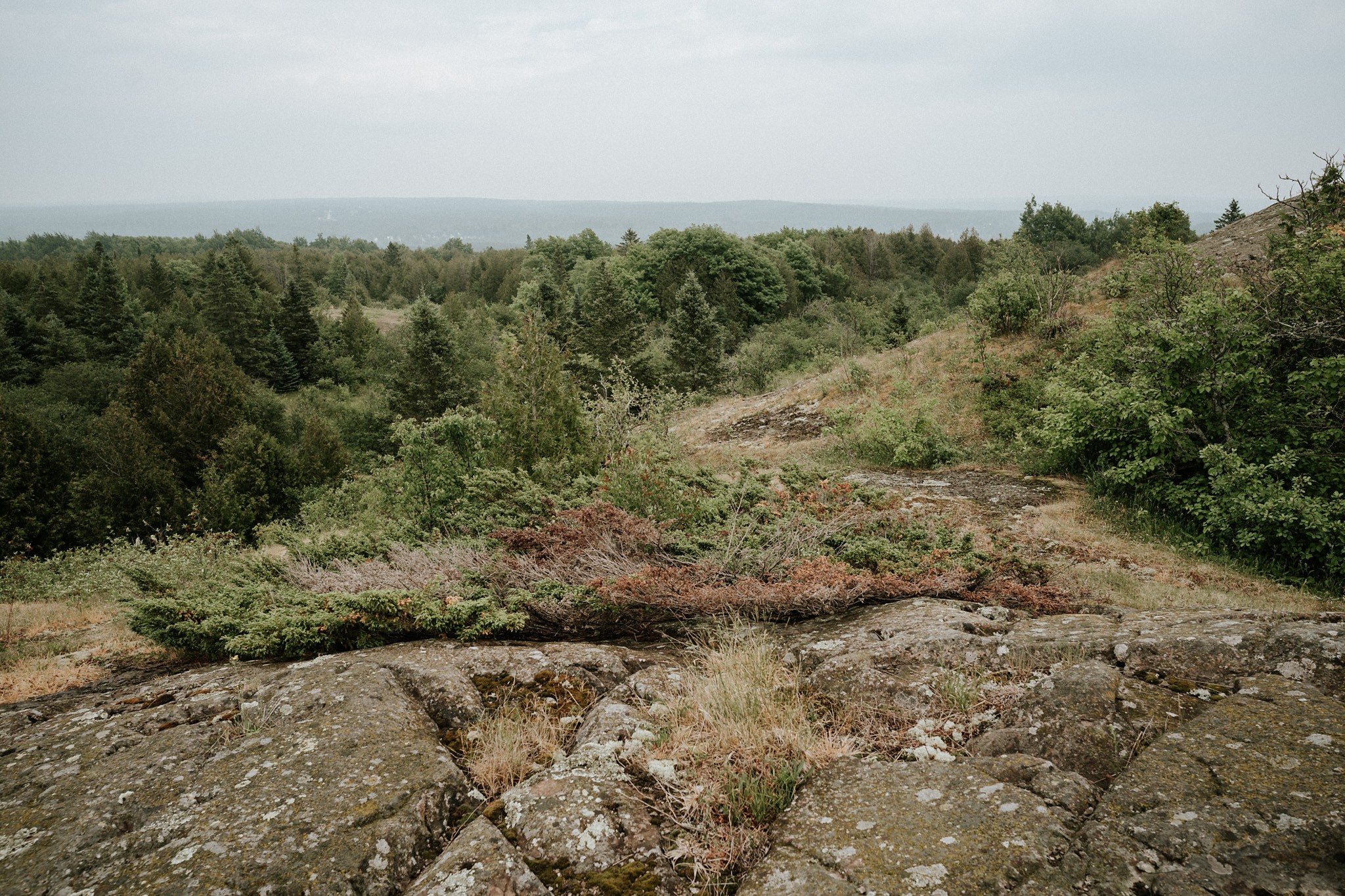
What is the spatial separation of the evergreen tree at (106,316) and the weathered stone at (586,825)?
2510 inches

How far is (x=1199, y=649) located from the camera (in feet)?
11.4

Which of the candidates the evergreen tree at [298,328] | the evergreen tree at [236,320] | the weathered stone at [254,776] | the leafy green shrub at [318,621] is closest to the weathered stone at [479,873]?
the weathered stone at [254,776]

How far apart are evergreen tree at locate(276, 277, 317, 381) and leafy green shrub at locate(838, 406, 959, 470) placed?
53192 millimetres

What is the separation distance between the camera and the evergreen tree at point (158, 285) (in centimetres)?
6066

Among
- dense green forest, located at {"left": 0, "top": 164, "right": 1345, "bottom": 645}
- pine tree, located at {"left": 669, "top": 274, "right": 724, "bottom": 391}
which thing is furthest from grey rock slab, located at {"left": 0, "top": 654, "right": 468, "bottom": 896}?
pine tree, located at {"left": 669, "top": 274, "right": 724, "bottom": 391}

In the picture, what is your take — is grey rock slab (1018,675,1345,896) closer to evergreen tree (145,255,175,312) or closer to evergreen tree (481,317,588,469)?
evergreen tree (481,317,588,469)

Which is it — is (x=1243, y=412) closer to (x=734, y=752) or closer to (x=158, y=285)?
(x=734, y=752)

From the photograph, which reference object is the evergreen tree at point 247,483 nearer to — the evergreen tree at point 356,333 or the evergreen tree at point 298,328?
the evergreen tree at point 298,328

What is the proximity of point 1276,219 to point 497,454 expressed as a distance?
18.8 m

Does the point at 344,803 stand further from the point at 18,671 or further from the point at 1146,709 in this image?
the point at 18,671

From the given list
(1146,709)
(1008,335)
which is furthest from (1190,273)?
(1146,709)

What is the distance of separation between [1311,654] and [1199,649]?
443mm

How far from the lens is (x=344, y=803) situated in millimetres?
2574

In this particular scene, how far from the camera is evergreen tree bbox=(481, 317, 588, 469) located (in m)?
10.1
